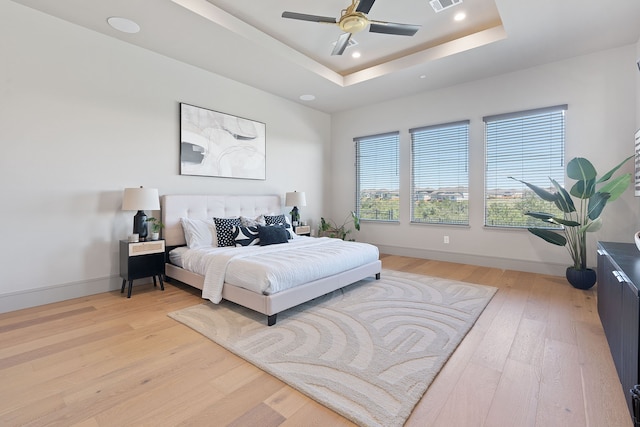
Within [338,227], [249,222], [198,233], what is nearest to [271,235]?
[249,222]

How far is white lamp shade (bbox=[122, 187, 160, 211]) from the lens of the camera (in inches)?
130

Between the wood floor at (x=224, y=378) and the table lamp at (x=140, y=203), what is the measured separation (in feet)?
3.19

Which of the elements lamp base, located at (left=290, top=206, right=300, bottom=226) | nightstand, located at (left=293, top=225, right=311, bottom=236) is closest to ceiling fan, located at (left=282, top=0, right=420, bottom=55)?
lamp base, located at (left=290, top=206, right=300, bottom=226)

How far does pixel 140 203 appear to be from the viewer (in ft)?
10.9

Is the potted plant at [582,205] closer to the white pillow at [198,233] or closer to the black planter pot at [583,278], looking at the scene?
the black planter pot at [583,278]

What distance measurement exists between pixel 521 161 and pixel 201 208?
474 cm

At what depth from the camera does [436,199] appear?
520 cm

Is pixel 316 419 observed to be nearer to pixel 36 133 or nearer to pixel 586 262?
pixel 36 133

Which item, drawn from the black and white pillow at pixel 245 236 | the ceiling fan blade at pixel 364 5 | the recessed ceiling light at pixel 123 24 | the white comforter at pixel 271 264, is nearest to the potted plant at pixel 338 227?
the white comforter at pixel 271 264

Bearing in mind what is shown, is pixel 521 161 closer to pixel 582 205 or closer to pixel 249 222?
pixel 582 205

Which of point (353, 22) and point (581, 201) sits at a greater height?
point (353, 22)

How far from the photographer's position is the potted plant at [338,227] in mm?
5925

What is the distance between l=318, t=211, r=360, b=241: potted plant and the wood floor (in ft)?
10.9

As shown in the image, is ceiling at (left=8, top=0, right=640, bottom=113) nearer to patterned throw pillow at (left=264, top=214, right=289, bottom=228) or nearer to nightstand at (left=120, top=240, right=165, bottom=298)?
patterned throw pillow at (left=264, top=214, right=289, bottom=228)
